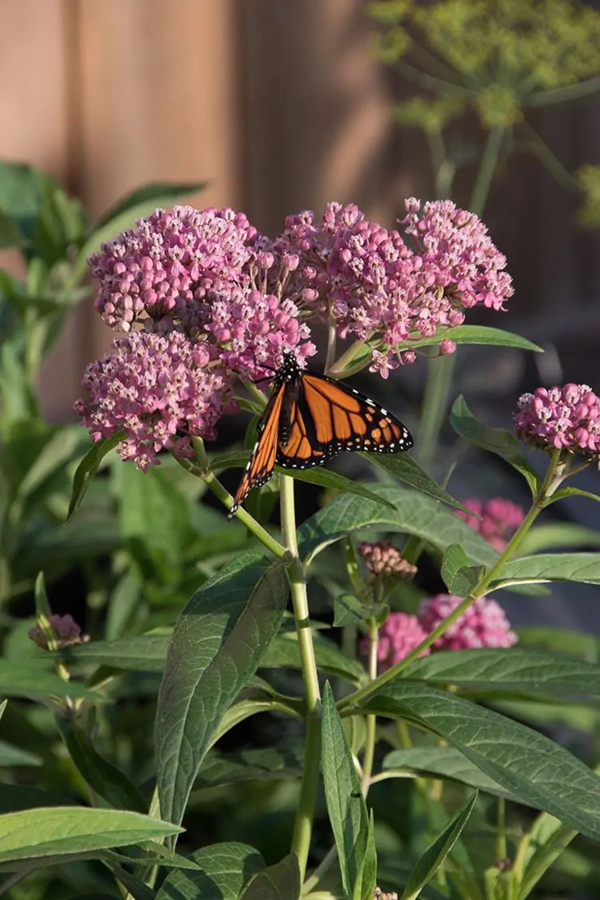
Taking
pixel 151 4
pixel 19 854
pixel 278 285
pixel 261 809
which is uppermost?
pixel 151 4

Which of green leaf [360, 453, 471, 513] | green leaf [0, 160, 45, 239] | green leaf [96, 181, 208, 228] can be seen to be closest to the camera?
green leaf [360, 453, 471, 513]

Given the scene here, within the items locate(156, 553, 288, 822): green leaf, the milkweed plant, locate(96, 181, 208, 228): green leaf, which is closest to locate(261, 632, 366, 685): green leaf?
the milkweed plant

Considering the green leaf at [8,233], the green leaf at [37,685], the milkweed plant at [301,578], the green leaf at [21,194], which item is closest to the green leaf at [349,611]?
the milkweed plant at [301,578]

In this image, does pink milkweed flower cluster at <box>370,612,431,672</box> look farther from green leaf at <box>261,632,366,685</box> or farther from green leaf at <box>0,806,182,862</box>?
green leaf at <box>0,806,182,862</box>

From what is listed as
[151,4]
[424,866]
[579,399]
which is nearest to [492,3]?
[151,4]

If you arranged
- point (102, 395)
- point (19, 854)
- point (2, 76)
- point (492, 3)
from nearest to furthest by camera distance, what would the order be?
point (19, 854)
point (102, 395)
point (2, 76)
point (492, 3)

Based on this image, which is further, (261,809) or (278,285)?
(261,809)

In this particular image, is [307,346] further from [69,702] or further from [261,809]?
[261,809]
